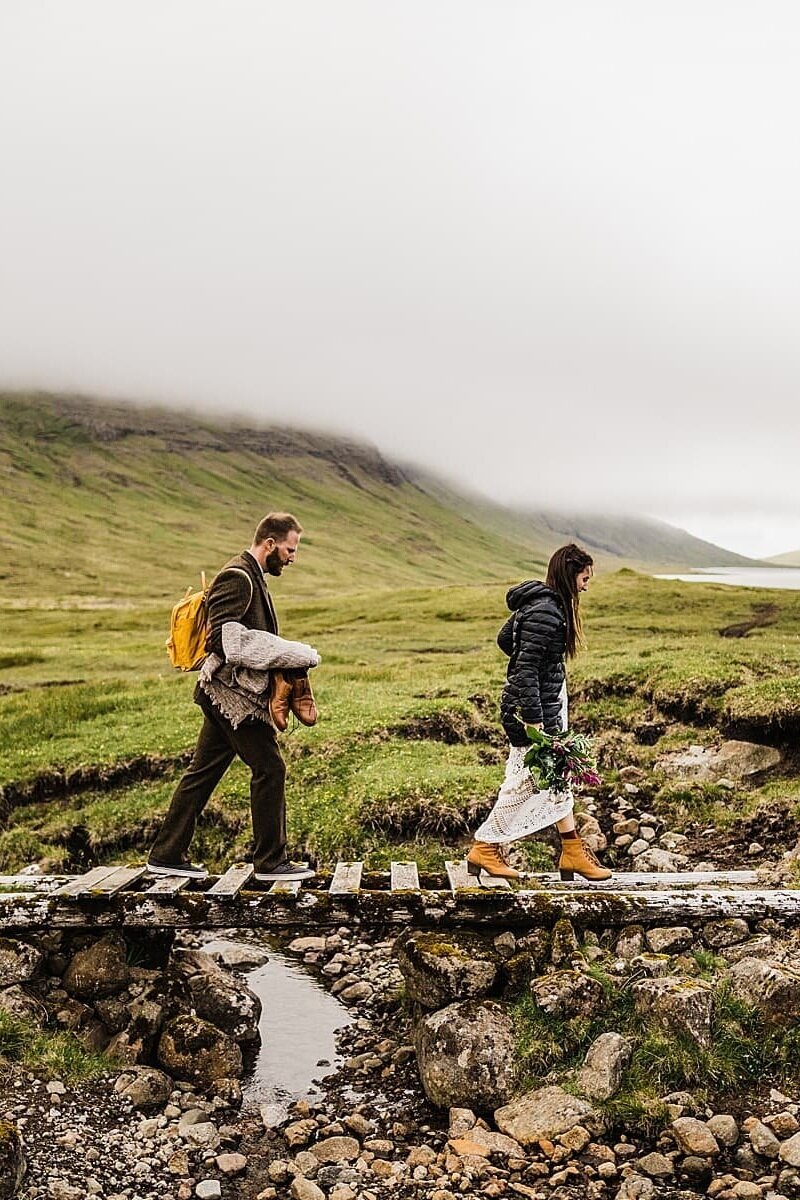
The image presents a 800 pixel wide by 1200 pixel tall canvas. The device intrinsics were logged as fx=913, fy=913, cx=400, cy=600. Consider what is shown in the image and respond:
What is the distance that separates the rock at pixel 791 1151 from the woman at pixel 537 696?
338cm

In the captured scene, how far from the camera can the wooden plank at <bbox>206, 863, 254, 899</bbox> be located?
9.76 metres

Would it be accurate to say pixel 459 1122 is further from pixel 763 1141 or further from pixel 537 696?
pixel 537 696

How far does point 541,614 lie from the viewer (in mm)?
9961

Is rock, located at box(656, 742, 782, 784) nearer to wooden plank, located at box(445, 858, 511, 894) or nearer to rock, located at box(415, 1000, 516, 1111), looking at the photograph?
wooden plank, located at box(445, 858, 511, 894)

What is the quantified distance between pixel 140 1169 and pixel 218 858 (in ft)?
29.0

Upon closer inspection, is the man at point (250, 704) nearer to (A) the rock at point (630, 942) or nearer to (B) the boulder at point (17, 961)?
(B) the boulder at point (17, 961)

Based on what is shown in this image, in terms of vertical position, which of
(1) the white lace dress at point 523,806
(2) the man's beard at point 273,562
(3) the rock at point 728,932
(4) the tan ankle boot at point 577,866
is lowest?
(3) the rock at point 728,932

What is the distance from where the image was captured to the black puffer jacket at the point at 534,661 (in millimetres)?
9953

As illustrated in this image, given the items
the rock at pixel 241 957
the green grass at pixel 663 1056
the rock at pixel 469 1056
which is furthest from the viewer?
the rock at pixel 241 957

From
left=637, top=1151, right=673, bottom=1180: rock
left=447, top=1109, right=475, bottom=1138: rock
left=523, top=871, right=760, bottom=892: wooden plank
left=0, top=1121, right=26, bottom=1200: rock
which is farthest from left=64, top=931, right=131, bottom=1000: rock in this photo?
left=637, top=1151, right=673, bottom=1180: rock

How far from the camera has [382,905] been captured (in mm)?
9820

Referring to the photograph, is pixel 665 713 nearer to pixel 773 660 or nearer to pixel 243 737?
pixel 773 660

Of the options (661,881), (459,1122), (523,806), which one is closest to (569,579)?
(523,806)

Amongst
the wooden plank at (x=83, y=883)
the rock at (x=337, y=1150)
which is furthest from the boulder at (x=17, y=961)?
the rock at (x=337, y=1150)
